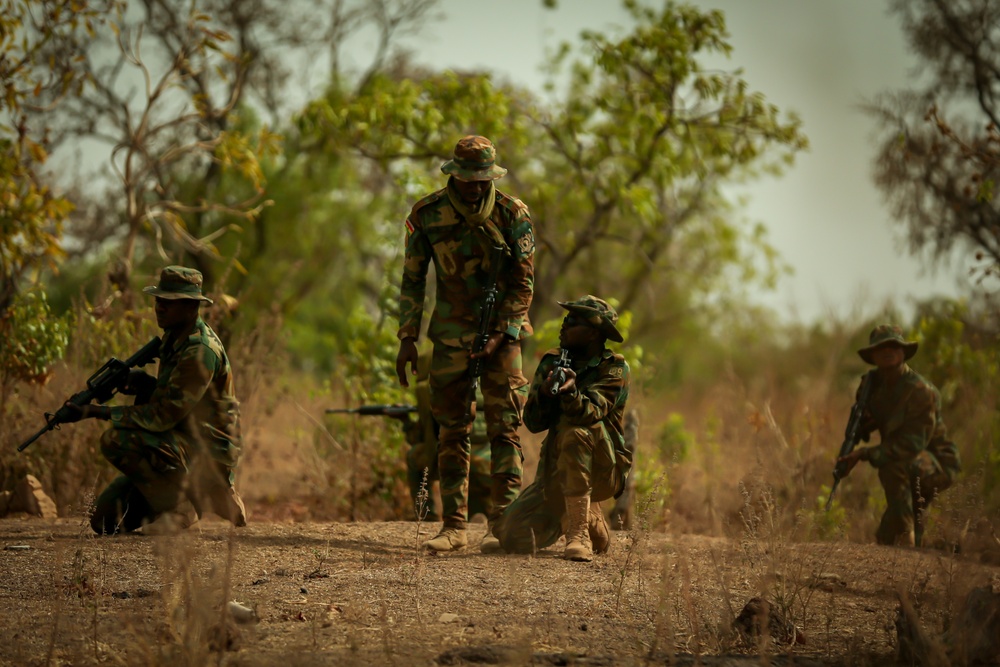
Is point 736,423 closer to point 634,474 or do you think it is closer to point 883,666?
point 634,474

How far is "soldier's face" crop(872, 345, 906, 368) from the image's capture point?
8.02 m

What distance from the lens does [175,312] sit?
21.0ft

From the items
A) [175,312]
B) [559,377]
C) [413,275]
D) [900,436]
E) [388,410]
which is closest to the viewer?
[559,377]

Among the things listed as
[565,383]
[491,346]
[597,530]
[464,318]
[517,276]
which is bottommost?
[597,530]

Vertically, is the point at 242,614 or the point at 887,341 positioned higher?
→ the point at 887,341

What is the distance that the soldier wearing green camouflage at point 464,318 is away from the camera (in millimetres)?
6371

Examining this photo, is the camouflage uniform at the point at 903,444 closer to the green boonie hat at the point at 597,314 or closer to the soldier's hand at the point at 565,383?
the green boonie hat at the point at 597,314

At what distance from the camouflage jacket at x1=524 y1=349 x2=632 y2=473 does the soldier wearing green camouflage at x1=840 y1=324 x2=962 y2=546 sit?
2528 millimetres

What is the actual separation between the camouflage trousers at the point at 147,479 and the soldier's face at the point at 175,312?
0.58 m

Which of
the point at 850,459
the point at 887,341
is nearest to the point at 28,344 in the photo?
the point at 850,459

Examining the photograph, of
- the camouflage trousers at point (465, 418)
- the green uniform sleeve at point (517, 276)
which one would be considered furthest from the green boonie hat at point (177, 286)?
the green uniform sleeve at point (517, 276)

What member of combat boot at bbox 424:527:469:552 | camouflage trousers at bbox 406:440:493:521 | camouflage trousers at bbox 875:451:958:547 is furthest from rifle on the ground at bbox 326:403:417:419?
camouflage trousers at bbox 875:451:958:547

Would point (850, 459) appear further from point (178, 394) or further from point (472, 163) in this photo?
point (178, 394)

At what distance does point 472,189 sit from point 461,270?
46cm
